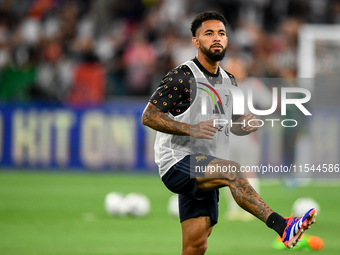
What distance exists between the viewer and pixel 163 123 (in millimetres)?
5172

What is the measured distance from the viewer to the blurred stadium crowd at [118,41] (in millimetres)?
15898

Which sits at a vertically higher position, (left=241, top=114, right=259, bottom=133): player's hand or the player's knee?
(left=241, top=114, right=259, bottom=133): player's hand

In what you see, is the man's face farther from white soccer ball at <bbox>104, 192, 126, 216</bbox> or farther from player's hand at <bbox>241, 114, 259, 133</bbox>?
white soccer ball at <bbox>104, 192, 126, 216</bbox>

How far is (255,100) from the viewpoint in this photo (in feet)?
37.3

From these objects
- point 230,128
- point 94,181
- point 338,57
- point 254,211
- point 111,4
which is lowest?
point 94,181

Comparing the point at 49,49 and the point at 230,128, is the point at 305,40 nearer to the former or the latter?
the point at 49,49

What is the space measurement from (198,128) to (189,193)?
0.62m

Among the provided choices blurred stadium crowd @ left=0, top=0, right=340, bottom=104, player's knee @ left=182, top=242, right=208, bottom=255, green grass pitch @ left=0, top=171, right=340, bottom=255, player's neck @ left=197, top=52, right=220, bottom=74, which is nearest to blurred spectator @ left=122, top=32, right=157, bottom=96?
blurred stadium crowd @ left=0, top=0, right=340, bottom=104

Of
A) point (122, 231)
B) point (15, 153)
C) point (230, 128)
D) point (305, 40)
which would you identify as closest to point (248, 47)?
point (305, 40)

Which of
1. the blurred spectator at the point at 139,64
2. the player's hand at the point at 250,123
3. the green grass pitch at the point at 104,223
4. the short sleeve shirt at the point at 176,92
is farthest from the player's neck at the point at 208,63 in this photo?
the blurred spectator at the point at 139,64

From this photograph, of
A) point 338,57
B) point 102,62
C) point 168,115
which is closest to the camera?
point 168,115

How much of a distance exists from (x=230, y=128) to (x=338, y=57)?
863 cm

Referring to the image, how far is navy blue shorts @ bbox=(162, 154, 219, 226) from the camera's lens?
530cm

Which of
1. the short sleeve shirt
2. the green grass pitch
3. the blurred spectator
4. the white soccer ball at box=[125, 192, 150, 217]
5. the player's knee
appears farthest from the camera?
the blurred spectator
